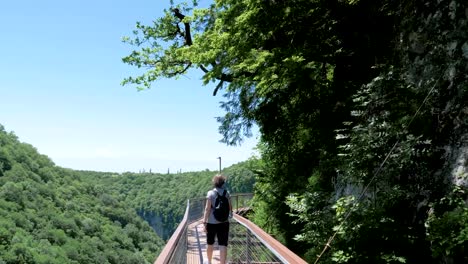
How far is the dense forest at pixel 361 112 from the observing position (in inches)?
260

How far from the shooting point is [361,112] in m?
7.80

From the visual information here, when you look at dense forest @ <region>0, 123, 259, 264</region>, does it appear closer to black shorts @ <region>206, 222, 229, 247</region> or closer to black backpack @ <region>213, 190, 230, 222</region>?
black shorts @ <region>206, 222, 229, 247</region>

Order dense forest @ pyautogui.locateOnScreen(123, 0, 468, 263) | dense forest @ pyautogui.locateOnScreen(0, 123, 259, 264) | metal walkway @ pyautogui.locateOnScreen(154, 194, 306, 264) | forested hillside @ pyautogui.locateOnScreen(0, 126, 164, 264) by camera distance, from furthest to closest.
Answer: dense forest @ pyautogui.locateOnScreen(0, 123, 259, 264)
forested hillside @ pyautogui.locateOnScreen(0, 126, 164, 264)
dense forest @ pyautogui.locateOnScreen(123, 0, 468, 263)
metal walkway @ pyautogui.locateOnScreen(154, 194, 306, 264)

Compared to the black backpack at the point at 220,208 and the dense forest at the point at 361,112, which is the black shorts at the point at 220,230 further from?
the dense forest at the point at 361,112

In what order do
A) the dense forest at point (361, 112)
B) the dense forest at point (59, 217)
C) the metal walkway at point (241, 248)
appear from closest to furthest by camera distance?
the metal walkway at point (241, 248) → the dense forest at point (361, 112) → the dense forest at point (59, 217)

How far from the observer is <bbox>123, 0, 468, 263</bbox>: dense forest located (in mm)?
6611

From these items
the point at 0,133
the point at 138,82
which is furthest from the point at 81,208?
the point at 138,82

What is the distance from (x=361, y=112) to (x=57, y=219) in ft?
334

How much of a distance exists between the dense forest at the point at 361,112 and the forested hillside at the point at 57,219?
7525cm

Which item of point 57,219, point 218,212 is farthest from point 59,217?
point 218,212

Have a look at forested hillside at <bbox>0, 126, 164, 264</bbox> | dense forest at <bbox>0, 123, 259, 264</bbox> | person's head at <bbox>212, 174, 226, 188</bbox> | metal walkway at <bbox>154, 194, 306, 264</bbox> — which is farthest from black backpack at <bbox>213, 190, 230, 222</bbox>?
forested hillside at <bbox>0, 126, 164, 264</bbox>

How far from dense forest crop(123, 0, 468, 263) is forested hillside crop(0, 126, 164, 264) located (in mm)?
75254

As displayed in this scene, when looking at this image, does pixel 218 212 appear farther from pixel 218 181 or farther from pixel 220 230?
pixel 218 181

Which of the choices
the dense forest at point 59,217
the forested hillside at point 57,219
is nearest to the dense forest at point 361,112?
the dense forest at point 59,217
